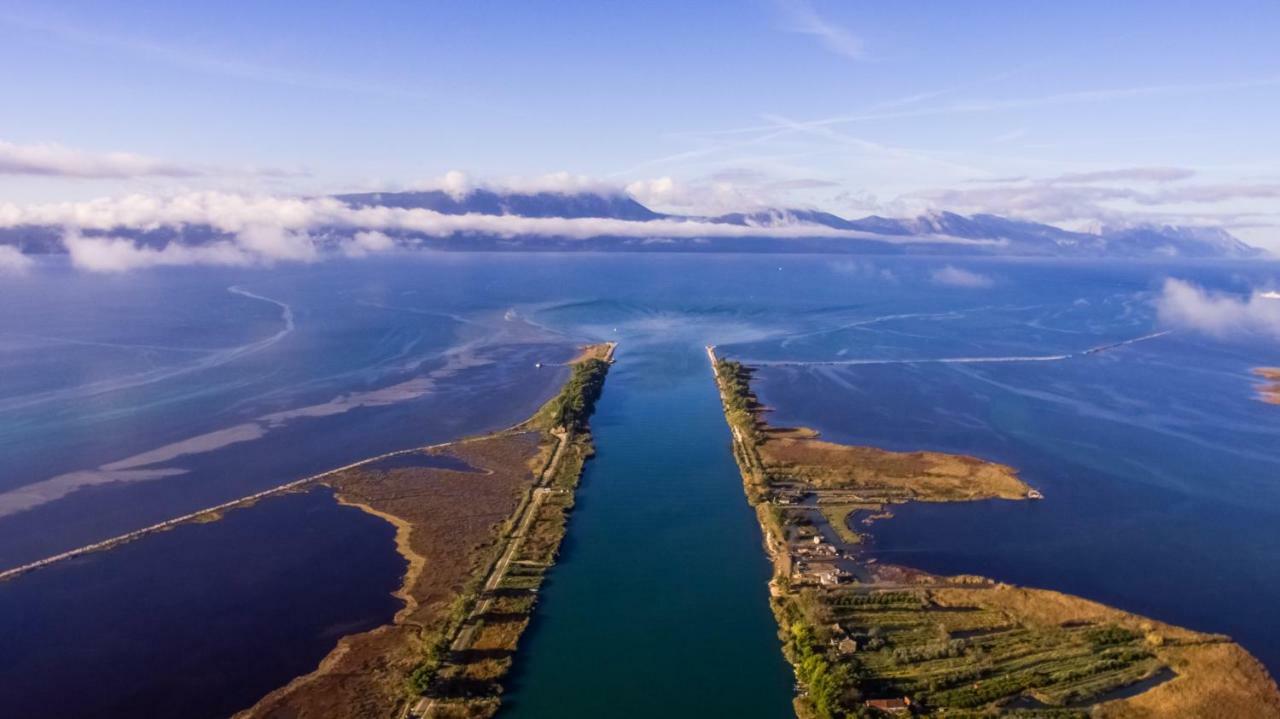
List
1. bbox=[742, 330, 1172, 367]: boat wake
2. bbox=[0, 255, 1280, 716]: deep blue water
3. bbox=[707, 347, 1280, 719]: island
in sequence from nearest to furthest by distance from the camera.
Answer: bbox=[707, 347, 1280, 719]: island → bbox=[0, 255, 1280, 716]: deep blue water → bbox=[742, 330, 1172, 367]: boat wake

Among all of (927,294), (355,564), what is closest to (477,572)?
(355,564)

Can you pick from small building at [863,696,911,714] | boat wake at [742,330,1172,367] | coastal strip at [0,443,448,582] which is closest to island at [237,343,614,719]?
coastal strip at [0,443,448,582]

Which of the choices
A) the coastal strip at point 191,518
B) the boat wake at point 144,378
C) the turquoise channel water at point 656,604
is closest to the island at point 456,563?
the coastal strip at point 191,518

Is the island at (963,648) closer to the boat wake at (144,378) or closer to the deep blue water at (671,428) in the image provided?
the deep blue water at (671,428)

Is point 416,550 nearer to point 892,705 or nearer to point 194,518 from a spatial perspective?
point 194,518

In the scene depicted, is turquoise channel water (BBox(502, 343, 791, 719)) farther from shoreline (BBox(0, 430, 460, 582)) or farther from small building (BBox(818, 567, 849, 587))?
shoreline (BBox(0, 430, 460, 582))

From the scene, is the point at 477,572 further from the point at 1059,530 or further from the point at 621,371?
the point at 621,371
